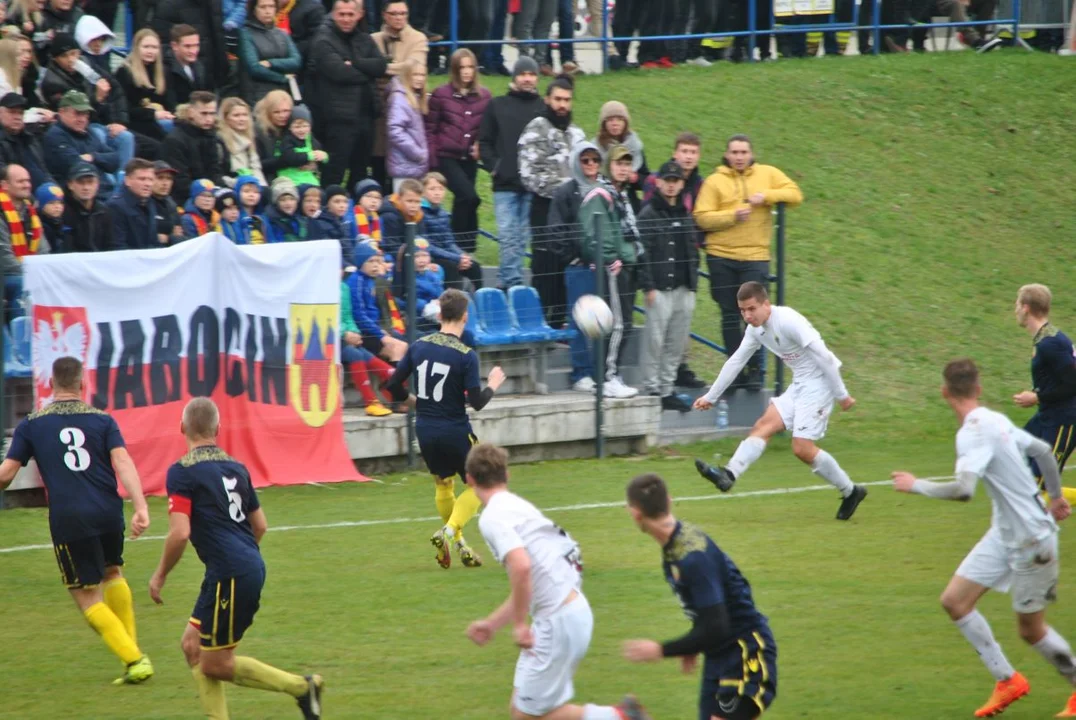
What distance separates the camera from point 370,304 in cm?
1450

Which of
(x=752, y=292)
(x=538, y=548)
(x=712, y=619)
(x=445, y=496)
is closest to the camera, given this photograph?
Result: (x=712, y=619)

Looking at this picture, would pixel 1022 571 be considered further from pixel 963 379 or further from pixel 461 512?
pixel 461 512

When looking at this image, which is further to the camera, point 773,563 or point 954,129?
point 954,129

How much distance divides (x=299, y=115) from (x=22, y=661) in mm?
7622

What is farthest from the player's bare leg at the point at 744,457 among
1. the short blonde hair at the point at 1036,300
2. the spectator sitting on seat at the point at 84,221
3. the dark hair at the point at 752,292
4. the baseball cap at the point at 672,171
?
the spectator sitting on seat at the point at 84,221

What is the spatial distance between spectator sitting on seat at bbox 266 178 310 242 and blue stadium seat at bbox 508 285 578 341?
2304mm

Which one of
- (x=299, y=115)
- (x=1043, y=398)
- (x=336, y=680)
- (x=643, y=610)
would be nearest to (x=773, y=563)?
(x=643, y=610)

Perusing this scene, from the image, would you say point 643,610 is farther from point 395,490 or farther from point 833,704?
point 395,490

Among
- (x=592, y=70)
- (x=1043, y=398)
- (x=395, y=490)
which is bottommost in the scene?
(x=395, y=490)

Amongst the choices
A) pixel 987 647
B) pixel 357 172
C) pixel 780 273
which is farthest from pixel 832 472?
pixel 357 172

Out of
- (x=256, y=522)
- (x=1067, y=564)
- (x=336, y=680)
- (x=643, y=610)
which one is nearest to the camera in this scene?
(x=256, y=522)

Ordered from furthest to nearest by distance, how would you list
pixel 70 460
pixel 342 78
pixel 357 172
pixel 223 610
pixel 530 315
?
pixel 357 172 < pixel 342 78 < pixel 530 315 < pixel 70 460 < pixel 223 610

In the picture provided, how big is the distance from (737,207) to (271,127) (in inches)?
196

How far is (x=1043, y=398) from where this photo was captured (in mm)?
11227
